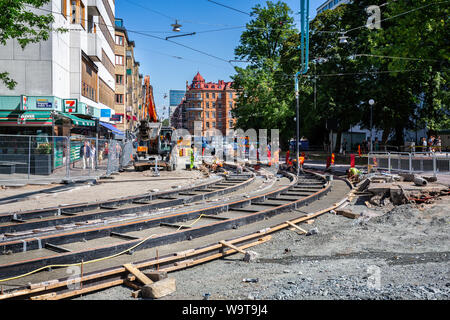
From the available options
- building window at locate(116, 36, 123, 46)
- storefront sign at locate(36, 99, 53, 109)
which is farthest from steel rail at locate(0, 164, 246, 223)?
building window at locate(116, 36, 123, 46)

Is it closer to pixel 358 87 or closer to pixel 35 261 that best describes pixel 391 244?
pixel 35 261

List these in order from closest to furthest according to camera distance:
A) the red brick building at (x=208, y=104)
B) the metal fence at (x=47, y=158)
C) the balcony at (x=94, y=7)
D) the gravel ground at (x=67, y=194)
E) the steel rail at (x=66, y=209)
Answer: the steel rail at (x=66, y=209)
the gravel ground at (x=67, y=194)
the metal fence at (x=47, y=158)
the balcony at (x=94, y=7)
the red brick building at (x=208, y=104)

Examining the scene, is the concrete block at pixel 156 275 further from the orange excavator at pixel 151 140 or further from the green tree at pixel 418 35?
the green tree at pixel 418 35

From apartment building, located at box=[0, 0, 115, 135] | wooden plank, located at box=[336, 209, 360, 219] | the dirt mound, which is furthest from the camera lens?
apartment building, located at box=[0, 0, 115, 135]

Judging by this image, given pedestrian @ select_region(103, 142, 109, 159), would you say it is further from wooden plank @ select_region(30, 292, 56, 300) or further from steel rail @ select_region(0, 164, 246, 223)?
wooden plank @ select_region(30, 292, 56, 300)

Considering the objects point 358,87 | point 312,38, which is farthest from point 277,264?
point 312,38

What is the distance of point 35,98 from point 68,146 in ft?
21.1

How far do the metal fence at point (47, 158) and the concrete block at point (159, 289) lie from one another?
12828 millimetres

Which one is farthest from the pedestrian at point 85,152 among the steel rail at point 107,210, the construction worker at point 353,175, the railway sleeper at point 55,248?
the construction worker at point 353,175

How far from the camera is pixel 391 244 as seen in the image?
23.6 ft

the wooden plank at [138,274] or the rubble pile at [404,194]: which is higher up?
the rubble pile at [404,194]

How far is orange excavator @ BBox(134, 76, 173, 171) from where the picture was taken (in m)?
24.5

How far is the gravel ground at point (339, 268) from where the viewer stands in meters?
4.84

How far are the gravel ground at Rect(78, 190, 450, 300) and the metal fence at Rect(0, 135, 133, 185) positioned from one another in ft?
39.7
